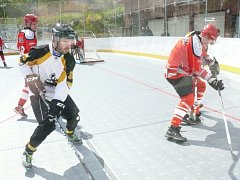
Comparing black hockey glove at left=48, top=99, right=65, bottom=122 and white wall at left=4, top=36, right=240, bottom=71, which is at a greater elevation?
white wall at left=4, top=36, right=240, bottom=71

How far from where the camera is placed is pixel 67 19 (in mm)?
21000

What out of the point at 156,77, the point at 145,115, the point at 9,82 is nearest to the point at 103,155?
the point at 145,115

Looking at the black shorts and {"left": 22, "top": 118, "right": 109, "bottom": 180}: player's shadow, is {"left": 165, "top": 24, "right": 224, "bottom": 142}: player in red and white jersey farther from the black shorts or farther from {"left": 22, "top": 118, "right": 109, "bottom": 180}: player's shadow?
{"left": 22, "top": 118, "right": 109, "bottom": 180}: player's shadow

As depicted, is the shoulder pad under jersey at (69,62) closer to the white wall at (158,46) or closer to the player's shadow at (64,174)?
the player's shadow at (64,174)

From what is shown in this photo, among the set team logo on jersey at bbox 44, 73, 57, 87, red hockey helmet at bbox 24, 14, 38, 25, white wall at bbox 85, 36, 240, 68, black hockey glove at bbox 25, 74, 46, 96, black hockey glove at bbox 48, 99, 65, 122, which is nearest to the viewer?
black hockey glove at bbox 48, 99, 65, 122

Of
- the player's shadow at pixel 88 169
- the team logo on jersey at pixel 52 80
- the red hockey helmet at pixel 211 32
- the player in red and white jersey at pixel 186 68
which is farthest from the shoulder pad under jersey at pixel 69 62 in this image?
the red hockey helmet at pixel 211 32

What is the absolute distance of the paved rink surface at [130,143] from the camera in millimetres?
3020

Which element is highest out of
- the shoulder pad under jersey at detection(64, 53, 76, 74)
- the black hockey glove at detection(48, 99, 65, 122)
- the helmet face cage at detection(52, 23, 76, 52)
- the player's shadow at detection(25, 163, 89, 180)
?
the helmet face cage at detection(52, 23, 76, 52)

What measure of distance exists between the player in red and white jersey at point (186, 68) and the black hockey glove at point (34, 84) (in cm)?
158

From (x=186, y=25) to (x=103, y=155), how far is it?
1210 centimetres

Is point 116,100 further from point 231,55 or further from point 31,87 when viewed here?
point 231,55

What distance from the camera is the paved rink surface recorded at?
302 centimetres

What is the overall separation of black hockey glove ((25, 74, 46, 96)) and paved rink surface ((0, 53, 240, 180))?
2.49 ft

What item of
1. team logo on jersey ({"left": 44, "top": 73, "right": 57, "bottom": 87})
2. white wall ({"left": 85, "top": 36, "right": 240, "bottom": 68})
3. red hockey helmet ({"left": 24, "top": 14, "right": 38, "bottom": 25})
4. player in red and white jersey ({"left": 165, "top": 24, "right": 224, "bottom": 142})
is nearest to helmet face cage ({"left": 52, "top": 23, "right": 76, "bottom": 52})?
team logo on jersey ({"left": 44, "top": 73, "right": 57, "bottom": 87})
